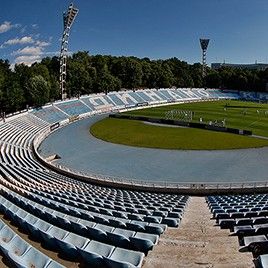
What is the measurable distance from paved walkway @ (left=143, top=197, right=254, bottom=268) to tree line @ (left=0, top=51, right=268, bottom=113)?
210ft

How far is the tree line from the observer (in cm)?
7275

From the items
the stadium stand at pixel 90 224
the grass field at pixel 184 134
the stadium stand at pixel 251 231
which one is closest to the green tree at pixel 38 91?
the grass field at pixel 184 134

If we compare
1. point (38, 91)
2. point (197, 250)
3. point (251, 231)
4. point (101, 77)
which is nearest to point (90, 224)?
point (197, 250)

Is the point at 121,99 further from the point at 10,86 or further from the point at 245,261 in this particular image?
the point at 245,261

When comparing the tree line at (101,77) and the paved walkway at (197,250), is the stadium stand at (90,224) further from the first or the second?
the tree line at (101,77)

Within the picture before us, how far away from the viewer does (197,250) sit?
9.58 meters

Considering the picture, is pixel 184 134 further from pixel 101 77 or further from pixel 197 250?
pixel 101 77

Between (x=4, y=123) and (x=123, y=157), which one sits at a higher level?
(x=4, y=123)

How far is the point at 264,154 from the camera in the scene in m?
40.3

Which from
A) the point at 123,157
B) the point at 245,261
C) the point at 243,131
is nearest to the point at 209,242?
the point at 245,261

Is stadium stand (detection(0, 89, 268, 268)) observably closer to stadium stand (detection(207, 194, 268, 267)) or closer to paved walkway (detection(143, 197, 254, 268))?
stadium stand (detection(207, 194, 268, 267))

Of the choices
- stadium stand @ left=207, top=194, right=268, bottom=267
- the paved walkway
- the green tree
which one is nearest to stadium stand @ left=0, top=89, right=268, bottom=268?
stadium stand @ left=207, top=194, right=268, bottom=267

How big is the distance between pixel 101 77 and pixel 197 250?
9957cm

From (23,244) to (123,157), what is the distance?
3271 centimetres
